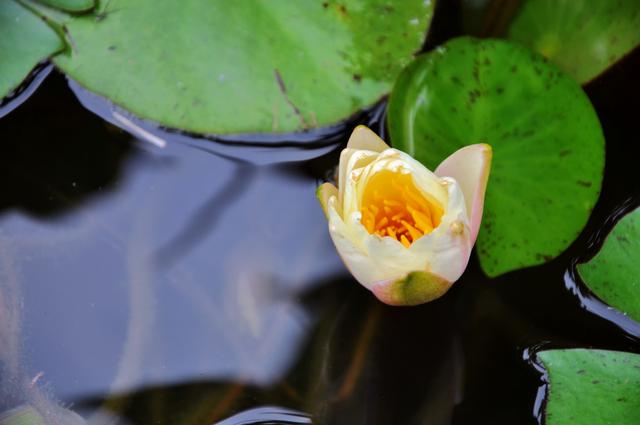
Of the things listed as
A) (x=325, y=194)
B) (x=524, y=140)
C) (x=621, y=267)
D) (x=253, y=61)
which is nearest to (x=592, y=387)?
(x=621, y=267)

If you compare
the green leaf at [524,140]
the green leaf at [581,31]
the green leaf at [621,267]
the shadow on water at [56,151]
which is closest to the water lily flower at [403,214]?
the green leaf at [524,140]

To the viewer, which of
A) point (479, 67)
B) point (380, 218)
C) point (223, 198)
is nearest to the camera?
point (380, 218)

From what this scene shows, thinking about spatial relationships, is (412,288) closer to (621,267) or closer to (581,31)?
(621,267)

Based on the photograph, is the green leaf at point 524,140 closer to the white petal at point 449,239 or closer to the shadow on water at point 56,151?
the white petal at point 449,239

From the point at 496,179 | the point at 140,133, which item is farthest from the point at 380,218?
the point at 140,133

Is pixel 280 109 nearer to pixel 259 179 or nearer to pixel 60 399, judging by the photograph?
pixel 259 179

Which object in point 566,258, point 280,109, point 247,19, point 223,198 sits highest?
point 247,19
